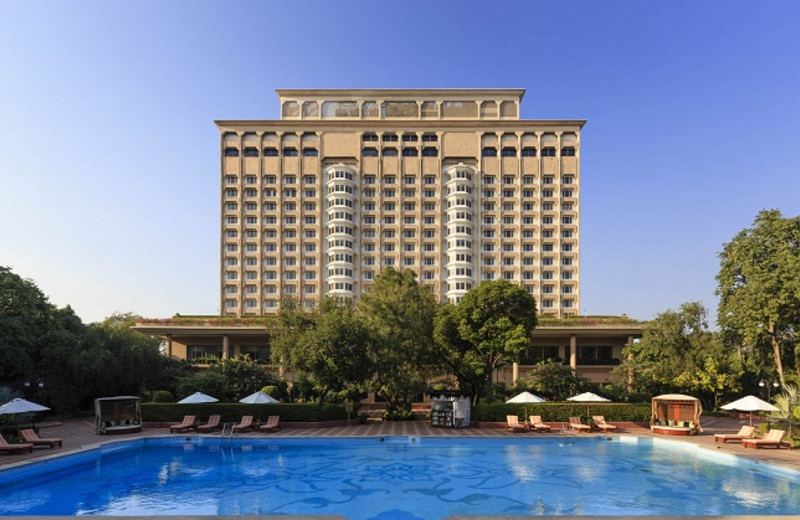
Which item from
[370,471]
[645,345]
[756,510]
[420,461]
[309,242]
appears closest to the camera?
[756,510]

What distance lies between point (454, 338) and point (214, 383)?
15208 mm

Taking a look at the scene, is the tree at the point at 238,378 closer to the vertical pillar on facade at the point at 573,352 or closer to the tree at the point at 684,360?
the tree at the point at 684,360

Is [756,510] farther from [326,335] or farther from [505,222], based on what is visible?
[505,222]

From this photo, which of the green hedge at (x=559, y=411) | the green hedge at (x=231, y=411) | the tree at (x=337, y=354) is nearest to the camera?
the tree at (x=337, y=354)

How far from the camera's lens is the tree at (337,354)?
28891mm

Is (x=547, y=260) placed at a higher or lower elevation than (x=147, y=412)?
higher

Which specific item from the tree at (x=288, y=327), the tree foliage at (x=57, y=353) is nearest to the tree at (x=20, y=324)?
the tree foliage at (x=57, y=353)

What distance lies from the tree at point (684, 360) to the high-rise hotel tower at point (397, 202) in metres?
38.1

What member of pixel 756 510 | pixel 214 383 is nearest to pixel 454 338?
pixel 214 383

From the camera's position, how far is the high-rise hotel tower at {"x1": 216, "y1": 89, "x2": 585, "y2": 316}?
75.4m

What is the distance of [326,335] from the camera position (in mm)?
29078

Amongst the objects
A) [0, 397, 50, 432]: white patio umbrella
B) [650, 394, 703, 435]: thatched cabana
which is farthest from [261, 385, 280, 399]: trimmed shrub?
[650, 394, 703, 435]: thatched cabana

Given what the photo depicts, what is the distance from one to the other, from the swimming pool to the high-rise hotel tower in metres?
50.6

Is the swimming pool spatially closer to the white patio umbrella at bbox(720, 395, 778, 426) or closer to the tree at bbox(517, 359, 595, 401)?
the white patio umbrella at bbox(720, 395, 778, 426)
